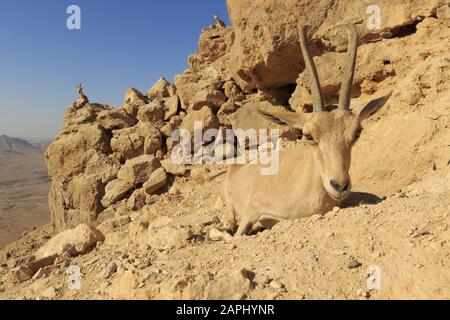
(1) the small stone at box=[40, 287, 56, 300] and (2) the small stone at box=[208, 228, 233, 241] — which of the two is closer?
(1) the small stone at box=[40, 287, 56, 300]

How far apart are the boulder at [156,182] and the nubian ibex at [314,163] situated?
6.56 m

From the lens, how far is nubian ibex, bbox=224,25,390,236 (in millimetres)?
4309

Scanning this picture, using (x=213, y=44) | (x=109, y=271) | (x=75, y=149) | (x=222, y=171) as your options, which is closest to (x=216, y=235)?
(x=109, y=271)

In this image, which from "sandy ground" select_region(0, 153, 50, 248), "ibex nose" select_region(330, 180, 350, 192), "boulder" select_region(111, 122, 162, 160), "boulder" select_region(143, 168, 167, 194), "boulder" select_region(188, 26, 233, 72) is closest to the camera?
"ibex nose" select_region(330, 180, 350, 192)

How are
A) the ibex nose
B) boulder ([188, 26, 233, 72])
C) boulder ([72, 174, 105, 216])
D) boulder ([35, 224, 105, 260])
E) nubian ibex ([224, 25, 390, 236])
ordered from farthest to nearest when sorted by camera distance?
1. boulder ([188, 26, 233, 72])
2. boulder ([72, 174, 105, 216])
3. boulder ([35, 224, 105, 260])
4. nubian ibex ([224, 25, 390, 236])
5. the ibex nose

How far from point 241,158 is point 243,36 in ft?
13.7

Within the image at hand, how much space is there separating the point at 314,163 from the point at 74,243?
503cm

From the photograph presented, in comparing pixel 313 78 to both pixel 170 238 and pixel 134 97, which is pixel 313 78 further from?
pixel 134 97

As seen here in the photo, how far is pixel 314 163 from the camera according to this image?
5.04 m

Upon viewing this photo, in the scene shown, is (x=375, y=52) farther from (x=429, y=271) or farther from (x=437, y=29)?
(x=429, y=271)

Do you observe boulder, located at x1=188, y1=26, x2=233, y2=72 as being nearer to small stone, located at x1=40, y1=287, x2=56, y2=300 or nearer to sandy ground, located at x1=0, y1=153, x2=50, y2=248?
small stone, located at x1=40, y1=287, x2=56, y2=300

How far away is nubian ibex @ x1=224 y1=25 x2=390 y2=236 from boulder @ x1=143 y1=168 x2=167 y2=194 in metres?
6.56

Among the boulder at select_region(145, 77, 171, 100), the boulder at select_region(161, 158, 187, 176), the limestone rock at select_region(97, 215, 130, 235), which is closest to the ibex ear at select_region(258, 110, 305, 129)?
the limestone rock at select_region(97, 215, 130, 235)

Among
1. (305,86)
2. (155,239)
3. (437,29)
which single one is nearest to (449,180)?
(155,239)
